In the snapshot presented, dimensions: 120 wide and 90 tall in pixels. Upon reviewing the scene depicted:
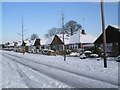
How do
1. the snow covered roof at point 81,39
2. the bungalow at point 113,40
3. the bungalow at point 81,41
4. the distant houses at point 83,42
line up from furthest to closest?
the snow covered roof at point 81,39 → the bungalow at point 81,41 → the distant houses at point 83,42 → the bungalow at point 113,40

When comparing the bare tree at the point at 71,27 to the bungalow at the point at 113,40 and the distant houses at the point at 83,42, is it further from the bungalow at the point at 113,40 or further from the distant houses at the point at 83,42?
the bungalow at the point at 113,40

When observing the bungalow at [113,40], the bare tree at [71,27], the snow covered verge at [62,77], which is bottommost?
the snow covered verge at [62,77]

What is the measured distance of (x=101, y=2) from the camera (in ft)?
56.5

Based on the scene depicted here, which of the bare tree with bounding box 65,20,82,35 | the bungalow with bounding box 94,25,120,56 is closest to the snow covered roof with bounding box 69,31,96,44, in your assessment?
the bungalow with bounding box 94,25,120,56

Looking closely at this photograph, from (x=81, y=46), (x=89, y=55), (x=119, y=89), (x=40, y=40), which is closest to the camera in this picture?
(x=119, y=89)

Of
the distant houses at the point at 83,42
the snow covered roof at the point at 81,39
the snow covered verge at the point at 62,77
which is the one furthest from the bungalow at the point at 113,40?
the snow covered roof at the point at 81,39

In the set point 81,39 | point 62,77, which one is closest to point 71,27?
point 81,39

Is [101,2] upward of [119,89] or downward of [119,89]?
upward

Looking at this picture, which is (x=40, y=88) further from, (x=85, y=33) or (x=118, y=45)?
(x=85, y=33)

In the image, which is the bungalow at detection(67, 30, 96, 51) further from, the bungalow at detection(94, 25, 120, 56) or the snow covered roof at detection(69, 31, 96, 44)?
the bungalow at detection(94, 25, 120, 56)

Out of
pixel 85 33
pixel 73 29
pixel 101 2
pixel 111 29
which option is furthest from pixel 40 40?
pixel 101 2

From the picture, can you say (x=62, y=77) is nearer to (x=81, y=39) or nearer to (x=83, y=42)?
(x=83, y=42)

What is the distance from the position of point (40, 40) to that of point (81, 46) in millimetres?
38682

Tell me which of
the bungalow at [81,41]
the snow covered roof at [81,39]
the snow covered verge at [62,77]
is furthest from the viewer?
the snow covered roof at [81,39]
